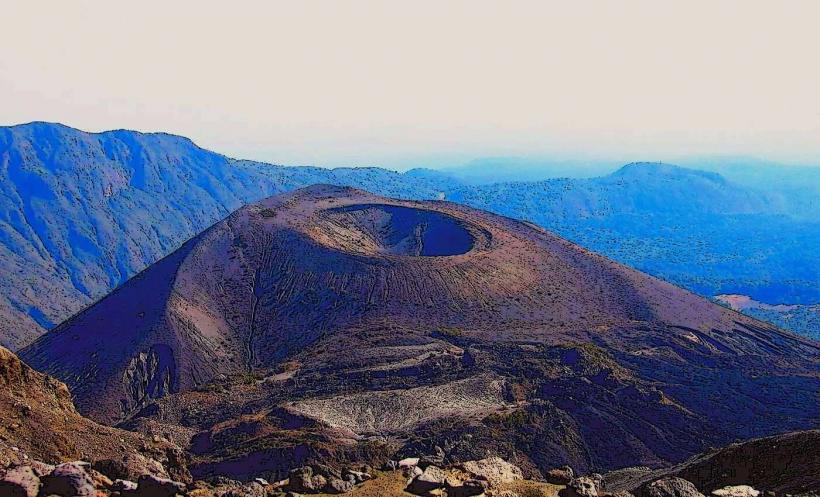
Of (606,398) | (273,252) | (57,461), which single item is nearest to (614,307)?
(606,398)

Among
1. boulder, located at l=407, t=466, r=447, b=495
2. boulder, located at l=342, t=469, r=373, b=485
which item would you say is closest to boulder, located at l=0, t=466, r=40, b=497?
→ boulder, located at l=342, t=469, r=373, b=485

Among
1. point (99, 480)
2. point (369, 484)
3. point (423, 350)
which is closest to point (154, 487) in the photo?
point (99, 480)

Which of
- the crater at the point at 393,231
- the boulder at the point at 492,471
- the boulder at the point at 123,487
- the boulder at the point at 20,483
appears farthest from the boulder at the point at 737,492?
the crater at the point at 393,231

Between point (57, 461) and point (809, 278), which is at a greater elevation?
point (57, 461)

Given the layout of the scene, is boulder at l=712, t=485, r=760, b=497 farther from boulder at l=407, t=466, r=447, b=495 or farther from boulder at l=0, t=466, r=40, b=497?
boulder at l=0, t=466, r=40, b=497

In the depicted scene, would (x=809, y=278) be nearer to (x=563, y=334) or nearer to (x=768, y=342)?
(x=768, y=342)
